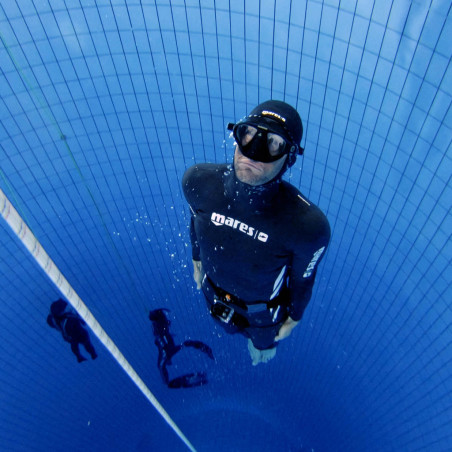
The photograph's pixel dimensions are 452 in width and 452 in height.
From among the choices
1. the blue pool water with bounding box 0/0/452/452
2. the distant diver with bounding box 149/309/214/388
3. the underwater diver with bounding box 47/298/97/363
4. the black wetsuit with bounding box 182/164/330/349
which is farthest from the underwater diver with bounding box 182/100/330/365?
the distant diver with bounding box 149/309/214/388

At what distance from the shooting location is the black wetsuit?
186cm

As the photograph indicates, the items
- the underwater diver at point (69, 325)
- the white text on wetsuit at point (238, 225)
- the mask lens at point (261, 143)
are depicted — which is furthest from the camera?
the underwater diver at point (69, 325)

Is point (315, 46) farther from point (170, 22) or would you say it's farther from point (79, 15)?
point (79, 15)

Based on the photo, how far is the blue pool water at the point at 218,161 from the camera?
2.46 metres

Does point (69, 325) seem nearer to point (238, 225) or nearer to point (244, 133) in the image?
point (238, 225)

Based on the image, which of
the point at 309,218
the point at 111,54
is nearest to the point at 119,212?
the point at 111,54

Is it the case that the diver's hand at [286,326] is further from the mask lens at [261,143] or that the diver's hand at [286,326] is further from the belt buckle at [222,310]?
the mask lens at [261,143]

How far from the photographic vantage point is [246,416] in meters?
6.50

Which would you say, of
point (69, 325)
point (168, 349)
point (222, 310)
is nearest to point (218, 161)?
point (222, 310)

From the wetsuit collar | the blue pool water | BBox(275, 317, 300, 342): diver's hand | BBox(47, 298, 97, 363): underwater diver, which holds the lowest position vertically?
BBox(47, 298, 97, 363): underwater diver

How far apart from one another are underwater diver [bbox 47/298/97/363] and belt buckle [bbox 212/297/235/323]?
2.43 meters

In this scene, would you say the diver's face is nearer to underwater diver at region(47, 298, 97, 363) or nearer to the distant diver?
underwater diver at region(47, 298, 97, 363)

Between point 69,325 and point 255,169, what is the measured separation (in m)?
3.58

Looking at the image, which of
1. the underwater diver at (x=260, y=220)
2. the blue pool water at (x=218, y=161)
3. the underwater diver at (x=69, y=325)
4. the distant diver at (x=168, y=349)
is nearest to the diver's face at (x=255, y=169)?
the underwater diver at (x=260, y=220)
